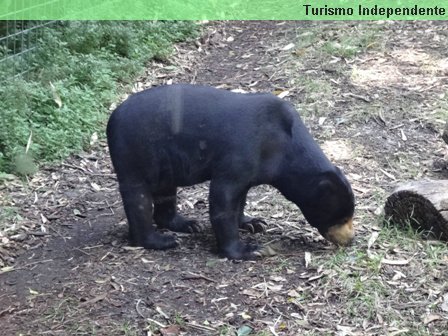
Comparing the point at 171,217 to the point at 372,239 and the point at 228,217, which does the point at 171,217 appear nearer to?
the point at 228,217

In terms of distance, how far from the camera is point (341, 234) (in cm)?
555

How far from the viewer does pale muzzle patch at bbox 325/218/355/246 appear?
555 cm

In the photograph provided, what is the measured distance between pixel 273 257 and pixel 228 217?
43 cm

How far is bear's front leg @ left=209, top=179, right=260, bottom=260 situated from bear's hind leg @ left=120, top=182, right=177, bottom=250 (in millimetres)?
404

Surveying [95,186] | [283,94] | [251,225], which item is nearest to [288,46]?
[283,94]

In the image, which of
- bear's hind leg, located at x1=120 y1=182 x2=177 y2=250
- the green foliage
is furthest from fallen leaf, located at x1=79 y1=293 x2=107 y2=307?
the green foliage

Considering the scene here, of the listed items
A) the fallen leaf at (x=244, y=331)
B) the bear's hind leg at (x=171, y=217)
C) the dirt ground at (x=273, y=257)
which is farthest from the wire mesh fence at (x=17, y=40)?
the fallen leaf at (x=244, y=331)

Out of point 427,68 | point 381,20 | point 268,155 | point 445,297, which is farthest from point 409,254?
point 381,20

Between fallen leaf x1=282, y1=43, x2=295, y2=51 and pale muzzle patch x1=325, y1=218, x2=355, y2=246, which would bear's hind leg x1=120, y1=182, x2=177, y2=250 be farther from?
fallen leaf x1=282, y1=43, x2=295, y2=51

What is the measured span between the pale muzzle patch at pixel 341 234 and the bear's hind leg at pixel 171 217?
3.36ft

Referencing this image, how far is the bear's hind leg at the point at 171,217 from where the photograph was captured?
234 inches

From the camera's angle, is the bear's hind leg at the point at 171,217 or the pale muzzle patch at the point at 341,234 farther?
the bear's hind leg at the point at 171,217

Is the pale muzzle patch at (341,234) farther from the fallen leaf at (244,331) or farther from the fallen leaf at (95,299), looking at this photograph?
the fallen leaf at (95,299)

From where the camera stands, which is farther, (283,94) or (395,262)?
(283,94)
